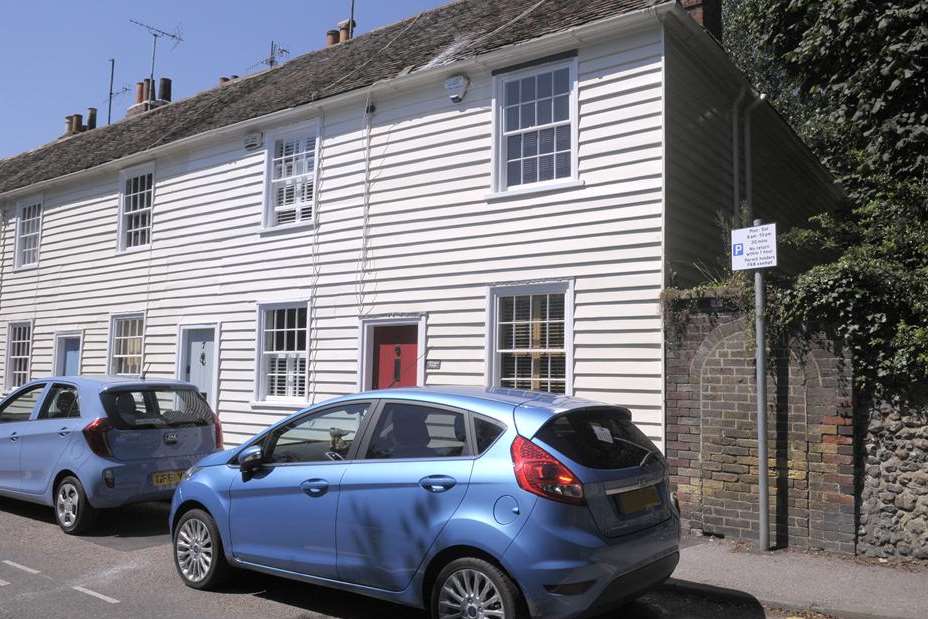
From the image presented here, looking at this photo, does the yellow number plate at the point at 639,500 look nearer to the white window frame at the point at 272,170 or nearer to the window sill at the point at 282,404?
the window sill at the point at 282,404

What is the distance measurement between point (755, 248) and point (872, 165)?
348cm

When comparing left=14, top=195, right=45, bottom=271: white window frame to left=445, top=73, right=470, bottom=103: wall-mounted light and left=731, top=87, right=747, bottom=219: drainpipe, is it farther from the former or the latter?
left=731, top=87, right=747, bottom=219: drainpipe

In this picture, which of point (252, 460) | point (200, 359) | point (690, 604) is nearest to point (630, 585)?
point (690, 604)

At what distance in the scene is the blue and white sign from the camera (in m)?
7.07

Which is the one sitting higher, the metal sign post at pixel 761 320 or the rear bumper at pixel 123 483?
the metal sign post at pixel 761 320

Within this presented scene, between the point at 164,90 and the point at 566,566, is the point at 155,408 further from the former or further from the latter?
the point at 164,90

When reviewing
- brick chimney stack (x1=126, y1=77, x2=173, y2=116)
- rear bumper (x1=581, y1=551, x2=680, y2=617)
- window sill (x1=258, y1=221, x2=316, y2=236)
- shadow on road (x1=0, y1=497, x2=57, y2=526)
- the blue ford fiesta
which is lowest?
shadow on road (x1=0, y1=497, x2=57, y2=526)

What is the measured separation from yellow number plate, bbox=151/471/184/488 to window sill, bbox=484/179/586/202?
202 inches

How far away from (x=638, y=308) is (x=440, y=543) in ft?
15.9

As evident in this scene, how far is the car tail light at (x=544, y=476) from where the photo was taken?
4.34 metres

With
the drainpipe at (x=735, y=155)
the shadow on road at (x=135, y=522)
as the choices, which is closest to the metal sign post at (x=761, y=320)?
the drainpipe at (x=735, y=155)

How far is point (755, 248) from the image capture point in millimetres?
7184

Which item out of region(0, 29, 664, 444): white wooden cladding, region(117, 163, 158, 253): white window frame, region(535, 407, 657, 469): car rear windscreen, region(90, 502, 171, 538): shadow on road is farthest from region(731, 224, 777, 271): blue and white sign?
region(117, 163, 158, 253): white window frame

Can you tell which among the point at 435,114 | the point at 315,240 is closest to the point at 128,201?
the point at 315,240
